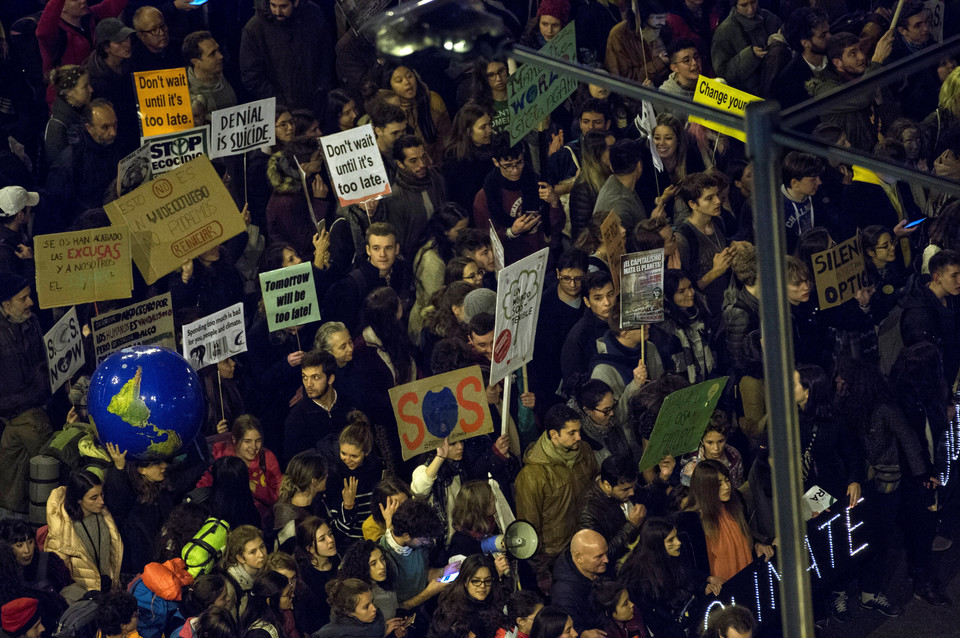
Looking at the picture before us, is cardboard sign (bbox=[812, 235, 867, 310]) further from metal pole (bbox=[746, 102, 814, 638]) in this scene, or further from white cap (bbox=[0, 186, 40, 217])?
metal pole (bbox=[746, 102, 814, 638])

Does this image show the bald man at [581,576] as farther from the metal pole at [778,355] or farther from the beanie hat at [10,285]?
the metal pole at [778,355]

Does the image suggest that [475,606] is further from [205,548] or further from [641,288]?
[641,288]

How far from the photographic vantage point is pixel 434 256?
8.95m

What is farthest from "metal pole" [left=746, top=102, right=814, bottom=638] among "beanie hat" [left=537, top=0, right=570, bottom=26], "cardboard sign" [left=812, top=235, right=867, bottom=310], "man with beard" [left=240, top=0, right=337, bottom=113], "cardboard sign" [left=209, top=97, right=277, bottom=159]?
"beanie hat" [left=537, top=0, right=570, bottom=26]

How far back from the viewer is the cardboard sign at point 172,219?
8.72m

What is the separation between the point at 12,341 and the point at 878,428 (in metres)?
4.74

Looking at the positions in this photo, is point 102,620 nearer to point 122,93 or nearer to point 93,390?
point 93,390

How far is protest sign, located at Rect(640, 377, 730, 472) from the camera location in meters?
8.08

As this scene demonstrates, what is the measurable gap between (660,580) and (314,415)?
77.2 inches

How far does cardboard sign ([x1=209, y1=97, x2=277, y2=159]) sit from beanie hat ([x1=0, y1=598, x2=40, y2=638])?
9.60 feet

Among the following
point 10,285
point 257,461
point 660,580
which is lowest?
point 660,580

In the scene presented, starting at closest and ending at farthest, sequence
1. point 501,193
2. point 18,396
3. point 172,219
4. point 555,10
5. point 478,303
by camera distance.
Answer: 1. point 18,396
2. point 478,303
3. point 172,219
4. point 501,193
5. point 555,10

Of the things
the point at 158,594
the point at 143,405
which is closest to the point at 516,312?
the point at 143,405

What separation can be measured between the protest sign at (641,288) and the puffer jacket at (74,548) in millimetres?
2880
